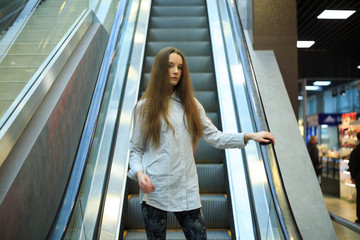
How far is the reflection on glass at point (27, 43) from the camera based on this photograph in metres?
3.75

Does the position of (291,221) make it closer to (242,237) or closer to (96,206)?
(242,237)

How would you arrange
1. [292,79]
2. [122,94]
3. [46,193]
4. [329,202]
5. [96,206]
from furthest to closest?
[329,202] → [292,79] → [122,94] → [46,193] → [96,206]

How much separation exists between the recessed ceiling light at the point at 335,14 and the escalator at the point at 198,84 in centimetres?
249

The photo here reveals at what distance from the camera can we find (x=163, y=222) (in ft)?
6.79

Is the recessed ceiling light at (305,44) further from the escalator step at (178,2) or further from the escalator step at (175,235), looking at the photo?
the escalator step at (175,235)

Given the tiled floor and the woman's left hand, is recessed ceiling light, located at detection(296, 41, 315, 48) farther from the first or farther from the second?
the woman's left hand

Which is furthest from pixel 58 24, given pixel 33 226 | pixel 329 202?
pixel 329 202

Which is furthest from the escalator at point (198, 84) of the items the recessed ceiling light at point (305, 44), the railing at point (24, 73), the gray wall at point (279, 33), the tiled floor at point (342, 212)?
the recessed ceiling light at point (305, 44)

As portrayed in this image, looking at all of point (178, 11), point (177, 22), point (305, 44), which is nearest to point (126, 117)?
point (177, 22)

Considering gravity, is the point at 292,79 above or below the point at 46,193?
above

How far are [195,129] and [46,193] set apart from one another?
2.28 meters

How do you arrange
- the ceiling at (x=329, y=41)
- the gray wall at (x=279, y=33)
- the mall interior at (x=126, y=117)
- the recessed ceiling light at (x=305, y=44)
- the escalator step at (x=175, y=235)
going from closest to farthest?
the mall interior at (x=126, y=117) < the escalator step at (x=175, y=235) < the gray wall at (x=279, y=33) < the ceiling at (x=329, y=41) < the recessed ceiling light at (x=305, y=44)

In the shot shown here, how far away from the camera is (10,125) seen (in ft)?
11.1

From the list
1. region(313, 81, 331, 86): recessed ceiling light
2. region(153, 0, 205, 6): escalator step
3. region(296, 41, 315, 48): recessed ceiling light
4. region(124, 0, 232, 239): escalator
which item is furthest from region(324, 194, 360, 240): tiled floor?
region(313, 81, 331, 86): recessed ceiling light
